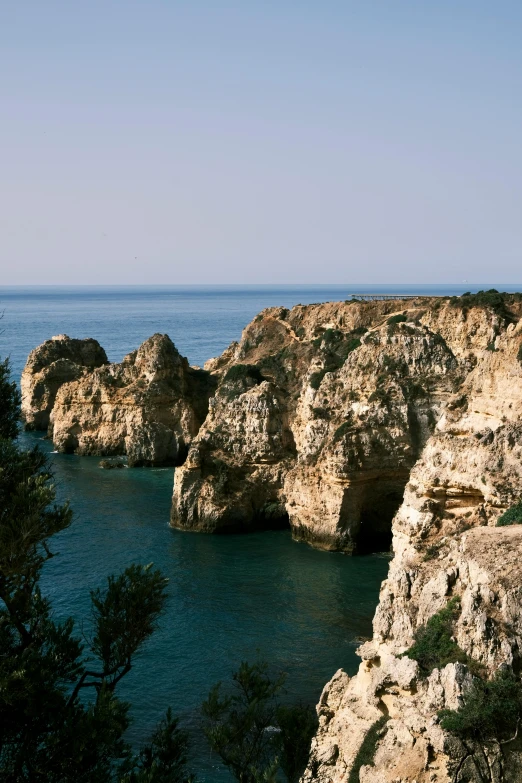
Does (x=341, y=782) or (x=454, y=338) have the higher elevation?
(x=454, y=338)

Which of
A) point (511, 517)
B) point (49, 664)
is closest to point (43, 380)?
point (511, 517)

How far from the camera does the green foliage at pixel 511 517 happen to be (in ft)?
67.4

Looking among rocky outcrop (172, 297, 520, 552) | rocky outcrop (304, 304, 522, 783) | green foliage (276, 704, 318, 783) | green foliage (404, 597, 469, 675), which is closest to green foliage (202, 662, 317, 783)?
green foliage (276, 704, 318, 783)

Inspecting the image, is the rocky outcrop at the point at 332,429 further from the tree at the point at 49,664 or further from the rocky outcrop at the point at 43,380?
the rocky outcrop at the point at 43,380

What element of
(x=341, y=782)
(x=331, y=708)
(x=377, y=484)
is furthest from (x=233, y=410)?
(x=341, y=782)

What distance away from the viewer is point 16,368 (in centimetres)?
11512

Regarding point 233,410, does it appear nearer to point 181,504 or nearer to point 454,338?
point 181,504

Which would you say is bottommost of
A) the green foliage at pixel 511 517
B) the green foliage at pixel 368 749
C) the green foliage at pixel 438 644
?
the green foliage at pixel 368 749

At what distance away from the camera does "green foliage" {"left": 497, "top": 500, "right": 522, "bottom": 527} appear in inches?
809

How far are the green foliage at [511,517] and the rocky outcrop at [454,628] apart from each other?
137 cm

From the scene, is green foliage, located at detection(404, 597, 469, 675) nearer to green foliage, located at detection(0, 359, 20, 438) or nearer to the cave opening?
green foliage, located at detection(0, 359, 20, 438)

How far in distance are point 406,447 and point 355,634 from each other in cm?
1277

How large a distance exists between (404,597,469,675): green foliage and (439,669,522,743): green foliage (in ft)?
3.47

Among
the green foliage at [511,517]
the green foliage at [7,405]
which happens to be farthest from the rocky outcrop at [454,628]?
the green foliage at [7,405]
